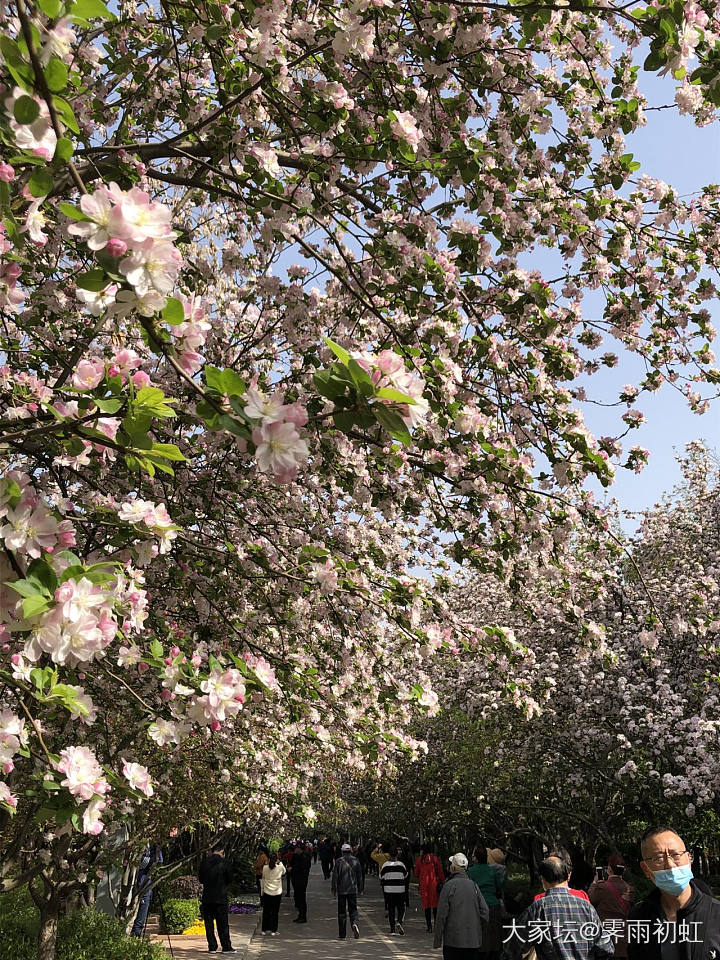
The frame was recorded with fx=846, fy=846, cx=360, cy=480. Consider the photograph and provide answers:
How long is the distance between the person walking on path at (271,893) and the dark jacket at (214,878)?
11.4 ft

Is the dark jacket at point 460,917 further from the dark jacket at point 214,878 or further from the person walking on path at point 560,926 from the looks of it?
the dark jacket at point 214,878

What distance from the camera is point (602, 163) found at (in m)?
4.84

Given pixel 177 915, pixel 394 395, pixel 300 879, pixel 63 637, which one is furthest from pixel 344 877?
pixel 394 395

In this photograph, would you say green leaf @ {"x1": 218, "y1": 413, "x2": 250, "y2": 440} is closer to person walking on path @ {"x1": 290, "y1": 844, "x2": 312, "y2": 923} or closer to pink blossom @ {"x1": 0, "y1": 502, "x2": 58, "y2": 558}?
pink blossom @ {"x1": 0, "y1": 502, "x2": 58, "y2": 558}

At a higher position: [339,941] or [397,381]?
[397,381]

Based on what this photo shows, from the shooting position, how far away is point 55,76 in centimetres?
196

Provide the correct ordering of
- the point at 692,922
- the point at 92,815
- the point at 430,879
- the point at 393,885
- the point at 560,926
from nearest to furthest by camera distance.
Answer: the point at 92,815
the point at 692,922
the point at 560,926
the point at 430,879
the point at 393,885

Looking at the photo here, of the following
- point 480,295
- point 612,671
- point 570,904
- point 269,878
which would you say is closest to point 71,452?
point 480,295

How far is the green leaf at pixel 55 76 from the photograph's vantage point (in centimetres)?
196

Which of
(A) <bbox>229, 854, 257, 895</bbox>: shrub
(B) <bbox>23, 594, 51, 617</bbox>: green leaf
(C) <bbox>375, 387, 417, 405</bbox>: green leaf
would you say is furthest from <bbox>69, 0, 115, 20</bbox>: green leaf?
(A) <bbox>229, 854, 257, 895</bbox>: shrub

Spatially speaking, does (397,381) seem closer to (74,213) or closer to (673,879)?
(74,213)

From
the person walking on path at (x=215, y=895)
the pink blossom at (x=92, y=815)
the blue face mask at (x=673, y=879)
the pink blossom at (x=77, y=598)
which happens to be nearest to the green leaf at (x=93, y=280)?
the pink blossom at (x=77, y=598)

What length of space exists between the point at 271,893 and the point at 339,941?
69.0 inches

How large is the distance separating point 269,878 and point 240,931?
5.79ft
